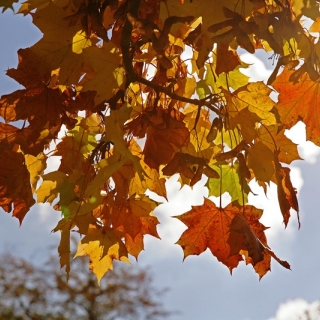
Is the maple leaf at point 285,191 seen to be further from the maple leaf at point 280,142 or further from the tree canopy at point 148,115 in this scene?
the maple leaf at point 280,142

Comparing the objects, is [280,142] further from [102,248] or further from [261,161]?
[102,248]

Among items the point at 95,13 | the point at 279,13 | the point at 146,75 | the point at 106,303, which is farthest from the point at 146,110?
the point at 106,303

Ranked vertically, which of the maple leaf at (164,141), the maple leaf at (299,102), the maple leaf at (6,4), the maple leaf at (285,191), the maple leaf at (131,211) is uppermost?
the maple leaf at (6,4)

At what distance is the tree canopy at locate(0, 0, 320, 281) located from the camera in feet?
3.05

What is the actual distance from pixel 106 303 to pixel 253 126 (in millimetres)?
10722

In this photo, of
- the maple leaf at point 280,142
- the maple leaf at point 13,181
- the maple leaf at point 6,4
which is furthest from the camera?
the maple leaf at point 280,142

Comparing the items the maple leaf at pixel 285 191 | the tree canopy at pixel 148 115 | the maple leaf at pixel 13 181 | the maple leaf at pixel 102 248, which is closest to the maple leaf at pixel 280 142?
the tree canopy at pixel 148 115

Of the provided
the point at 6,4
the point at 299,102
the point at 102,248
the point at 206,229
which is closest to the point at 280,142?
the point at 299,102

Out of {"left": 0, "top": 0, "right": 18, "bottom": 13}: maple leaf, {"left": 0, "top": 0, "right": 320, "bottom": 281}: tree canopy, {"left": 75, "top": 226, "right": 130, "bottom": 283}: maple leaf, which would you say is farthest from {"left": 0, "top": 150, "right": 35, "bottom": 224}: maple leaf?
{"left": 0, "top": 0, "right": 18, "bottom": 13}: maple leaf

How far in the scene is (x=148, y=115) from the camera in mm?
1095

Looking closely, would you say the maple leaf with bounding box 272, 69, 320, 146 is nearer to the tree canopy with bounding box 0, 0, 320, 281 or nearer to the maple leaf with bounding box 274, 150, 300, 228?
the tree canopy with bounding box 0, 0, 320, 281

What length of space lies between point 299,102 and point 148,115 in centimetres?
34

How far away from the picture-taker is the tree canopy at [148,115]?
3.05 feet

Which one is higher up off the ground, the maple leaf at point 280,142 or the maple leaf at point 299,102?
the maple leaf at point 299,102
